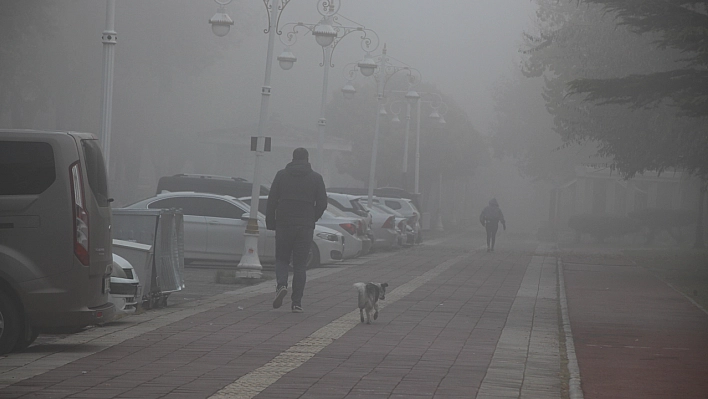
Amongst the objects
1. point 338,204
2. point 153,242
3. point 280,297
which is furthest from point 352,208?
point 153,242

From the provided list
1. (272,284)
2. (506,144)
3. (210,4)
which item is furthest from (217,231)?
(506,144)

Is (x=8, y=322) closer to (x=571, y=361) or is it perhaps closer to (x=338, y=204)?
(x=571, y=361)

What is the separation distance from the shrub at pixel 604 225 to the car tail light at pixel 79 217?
1527 inches

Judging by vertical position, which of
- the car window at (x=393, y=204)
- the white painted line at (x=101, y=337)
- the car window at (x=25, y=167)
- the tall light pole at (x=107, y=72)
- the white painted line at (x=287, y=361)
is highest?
the tall light pole at (x=107, y=72)

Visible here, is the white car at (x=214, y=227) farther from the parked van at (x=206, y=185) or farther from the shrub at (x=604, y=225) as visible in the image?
the shrub at (x=604, y=225)

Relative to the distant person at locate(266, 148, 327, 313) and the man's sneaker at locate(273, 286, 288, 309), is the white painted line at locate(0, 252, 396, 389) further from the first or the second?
the distant person at locate(266, 148, 327, 313)

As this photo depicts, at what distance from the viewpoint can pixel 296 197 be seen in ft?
43.1

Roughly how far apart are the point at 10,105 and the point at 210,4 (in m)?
15.5

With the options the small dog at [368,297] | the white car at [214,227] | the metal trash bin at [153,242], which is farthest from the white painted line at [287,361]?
the white car at [214,227]

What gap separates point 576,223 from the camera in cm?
4616

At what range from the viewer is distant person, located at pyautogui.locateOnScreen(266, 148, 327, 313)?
13078 mm

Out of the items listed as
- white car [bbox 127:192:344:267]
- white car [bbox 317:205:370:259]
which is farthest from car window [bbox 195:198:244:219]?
white car [bbox 317:205:370:259]

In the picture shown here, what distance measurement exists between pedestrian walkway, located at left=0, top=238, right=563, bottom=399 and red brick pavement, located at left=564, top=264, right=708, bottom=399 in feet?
1.26

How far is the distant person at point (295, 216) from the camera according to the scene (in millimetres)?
13078
